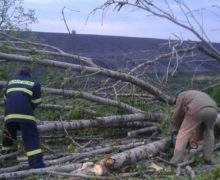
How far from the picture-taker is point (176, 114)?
782 centimetres

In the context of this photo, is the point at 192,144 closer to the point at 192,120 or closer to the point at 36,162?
the point at 192,120

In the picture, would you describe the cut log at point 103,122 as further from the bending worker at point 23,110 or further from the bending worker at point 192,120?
the bending worker at point 192,120

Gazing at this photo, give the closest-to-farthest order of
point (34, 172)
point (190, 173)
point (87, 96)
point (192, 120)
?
point (34, 172), point (190, 173), point (192, 120), point (87, 96)

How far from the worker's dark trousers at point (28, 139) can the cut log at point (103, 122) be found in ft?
1.15

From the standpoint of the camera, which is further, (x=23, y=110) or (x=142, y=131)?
(x=142, y=131)

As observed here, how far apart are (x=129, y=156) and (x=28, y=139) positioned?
1436 millimetres

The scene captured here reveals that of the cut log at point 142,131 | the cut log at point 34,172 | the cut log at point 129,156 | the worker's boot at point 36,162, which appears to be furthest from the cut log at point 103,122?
the cut log at point 34,172

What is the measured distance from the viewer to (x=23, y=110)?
7488 millimetres

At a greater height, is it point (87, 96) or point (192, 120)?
point (87, 96)

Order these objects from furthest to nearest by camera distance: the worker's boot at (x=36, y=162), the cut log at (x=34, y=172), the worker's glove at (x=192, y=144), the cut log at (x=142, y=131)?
the cut log at (x=142, y=131) < the worker's glove at (x=192, y=144) < the worker's boot at (x=36, y=162) < the cut log at (x=34, y=172)

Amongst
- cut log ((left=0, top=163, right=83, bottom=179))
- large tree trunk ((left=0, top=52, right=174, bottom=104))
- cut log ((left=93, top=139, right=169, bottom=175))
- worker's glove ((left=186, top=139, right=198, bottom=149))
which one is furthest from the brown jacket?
cut log ((left=0, top=163, right=83, bottom=179))

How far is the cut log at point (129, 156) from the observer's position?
6625 mm

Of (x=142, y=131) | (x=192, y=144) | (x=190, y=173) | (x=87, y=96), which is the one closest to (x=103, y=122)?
(x=87, y=96)

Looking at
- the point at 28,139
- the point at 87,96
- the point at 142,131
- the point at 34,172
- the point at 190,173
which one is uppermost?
the point at 87,96
